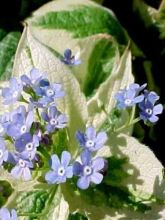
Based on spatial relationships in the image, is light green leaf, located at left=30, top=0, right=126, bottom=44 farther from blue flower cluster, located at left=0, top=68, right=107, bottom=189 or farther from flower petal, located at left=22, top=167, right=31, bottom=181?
flower petal, located at left=22, top=167, right=31, bottom=181

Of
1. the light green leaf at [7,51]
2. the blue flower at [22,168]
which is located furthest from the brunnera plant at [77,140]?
the light green leaf at [7,51]

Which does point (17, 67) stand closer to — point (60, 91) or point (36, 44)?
point (36, 44)

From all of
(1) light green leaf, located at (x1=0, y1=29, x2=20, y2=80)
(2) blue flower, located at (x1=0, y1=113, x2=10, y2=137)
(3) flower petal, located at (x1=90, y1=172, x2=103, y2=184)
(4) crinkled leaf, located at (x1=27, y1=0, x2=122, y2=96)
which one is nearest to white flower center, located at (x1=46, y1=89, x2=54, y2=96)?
(2) blue flower, located at (x1=0, y1=113, x2=10, y2=137)

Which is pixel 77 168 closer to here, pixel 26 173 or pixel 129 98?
pixel 26 173

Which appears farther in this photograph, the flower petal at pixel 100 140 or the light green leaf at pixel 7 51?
the light green leaf at pixel 7 51

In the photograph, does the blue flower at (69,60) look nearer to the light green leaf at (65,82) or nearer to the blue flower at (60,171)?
the light green leaf at (65,82)

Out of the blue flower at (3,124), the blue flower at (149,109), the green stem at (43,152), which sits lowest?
the green stem at (43,152)
